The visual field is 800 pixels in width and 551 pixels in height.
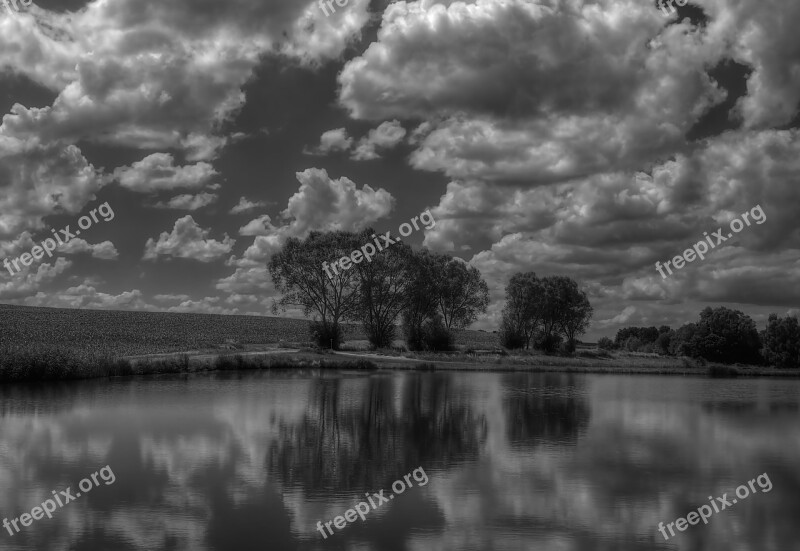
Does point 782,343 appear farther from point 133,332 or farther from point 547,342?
point 133,332

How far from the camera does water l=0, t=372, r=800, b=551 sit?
38.7 ft

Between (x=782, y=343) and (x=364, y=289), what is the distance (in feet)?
200

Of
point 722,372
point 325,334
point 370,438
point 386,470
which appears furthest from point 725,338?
point 386,470

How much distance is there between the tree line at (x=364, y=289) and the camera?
7656 cm

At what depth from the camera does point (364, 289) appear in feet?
261

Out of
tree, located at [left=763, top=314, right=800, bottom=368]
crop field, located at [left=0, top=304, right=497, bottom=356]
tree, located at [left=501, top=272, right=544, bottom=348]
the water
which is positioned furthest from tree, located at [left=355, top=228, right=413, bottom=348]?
tree, located at [left=763, top=314, right=800, bottom=368]

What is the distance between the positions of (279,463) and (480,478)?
5.00 m

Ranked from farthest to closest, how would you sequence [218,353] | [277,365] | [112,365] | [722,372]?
[722,372] → [218,353] → [277,365] → [112,365]

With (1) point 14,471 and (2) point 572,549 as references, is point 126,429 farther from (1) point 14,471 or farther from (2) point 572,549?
(2) point 572,549

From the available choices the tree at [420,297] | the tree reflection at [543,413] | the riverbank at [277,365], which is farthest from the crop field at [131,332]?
the tree reflection at [543,413]

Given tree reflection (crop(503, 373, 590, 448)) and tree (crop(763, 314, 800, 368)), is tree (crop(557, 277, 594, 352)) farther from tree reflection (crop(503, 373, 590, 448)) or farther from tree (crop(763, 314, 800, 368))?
tree reflection (crop(503, 373, 590, 448))

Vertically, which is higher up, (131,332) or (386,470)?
(131,332)

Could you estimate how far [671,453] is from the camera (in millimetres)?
20344

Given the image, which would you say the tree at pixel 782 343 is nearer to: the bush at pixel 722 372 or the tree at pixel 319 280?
the bush at pixel 722 372
